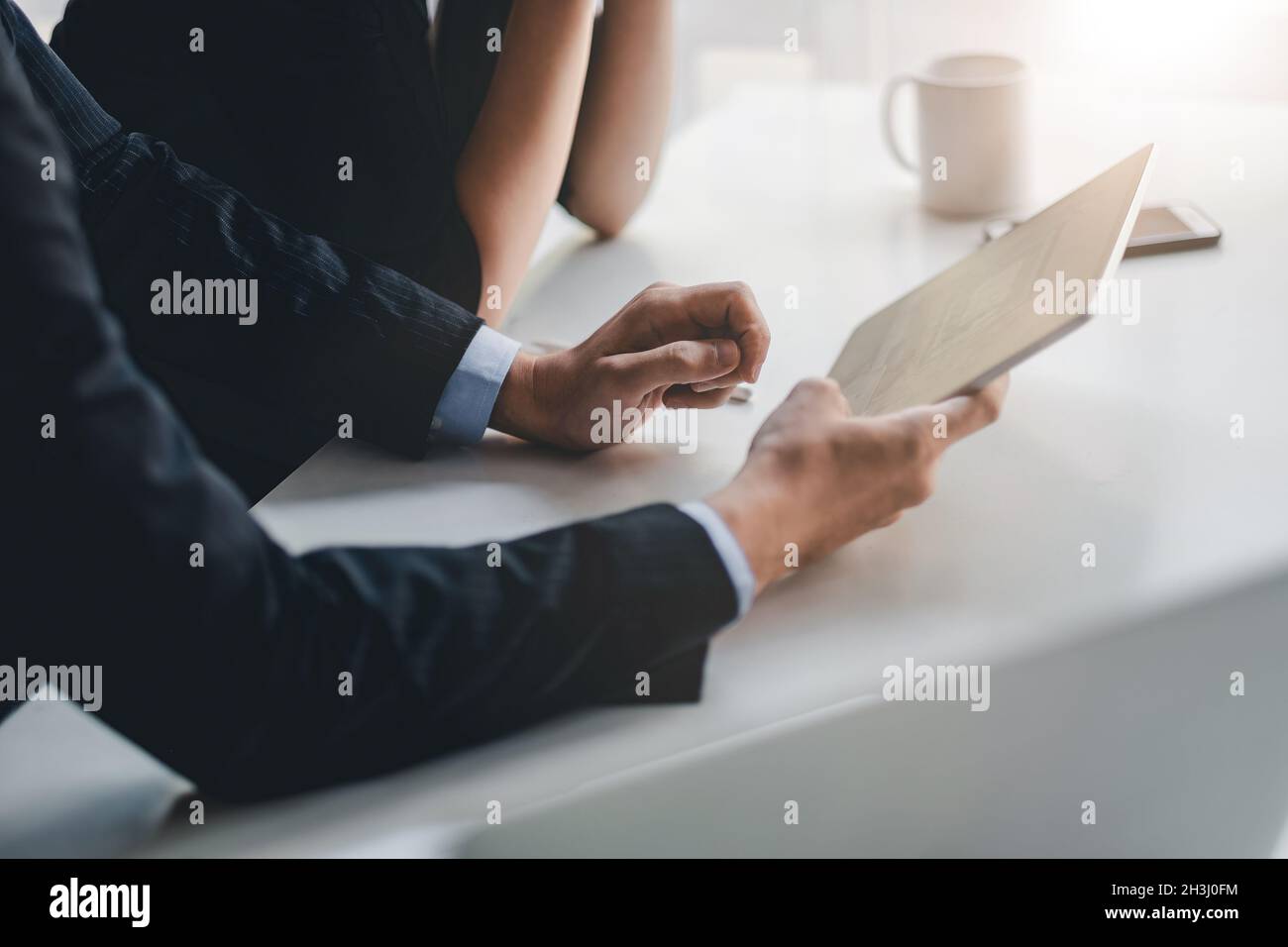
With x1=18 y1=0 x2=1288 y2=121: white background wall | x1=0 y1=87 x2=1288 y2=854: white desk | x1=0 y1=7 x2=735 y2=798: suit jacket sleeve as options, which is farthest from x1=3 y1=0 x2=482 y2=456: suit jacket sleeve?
x1=18 y1=0 x2=1288 y2=121: white background wall

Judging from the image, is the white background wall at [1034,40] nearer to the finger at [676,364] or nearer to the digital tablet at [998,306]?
the digital tablet at [998,306]

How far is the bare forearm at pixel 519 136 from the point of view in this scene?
1.04 m

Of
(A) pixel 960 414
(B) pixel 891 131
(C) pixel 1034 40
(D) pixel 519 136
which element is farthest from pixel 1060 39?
(A) pixel 960 414

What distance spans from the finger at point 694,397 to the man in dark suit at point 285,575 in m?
0.13

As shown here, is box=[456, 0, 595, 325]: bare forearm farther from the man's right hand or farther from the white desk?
the man's right hand

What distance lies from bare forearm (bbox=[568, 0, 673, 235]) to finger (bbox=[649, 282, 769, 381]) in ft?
1.28

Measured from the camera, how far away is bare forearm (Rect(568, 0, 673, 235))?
3.93 feet

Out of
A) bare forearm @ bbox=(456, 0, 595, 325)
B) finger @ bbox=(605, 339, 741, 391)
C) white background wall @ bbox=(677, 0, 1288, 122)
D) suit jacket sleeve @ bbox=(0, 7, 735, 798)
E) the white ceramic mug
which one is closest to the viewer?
suit jacket sleeve @ bbox=(0, 7, 735, 798)

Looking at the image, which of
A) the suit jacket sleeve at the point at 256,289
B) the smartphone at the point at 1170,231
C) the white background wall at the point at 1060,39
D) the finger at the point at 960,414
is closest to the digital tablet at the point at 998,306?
the finger at the point at 960,414

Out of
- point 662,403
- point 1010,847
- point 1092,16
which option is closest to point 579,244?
point 662,403

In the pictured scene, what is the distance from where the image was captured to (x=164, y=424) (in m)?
0.50

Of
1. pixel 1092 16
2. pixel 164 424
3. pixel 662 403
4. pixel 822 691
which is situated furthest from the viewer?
pixel 1092 16
